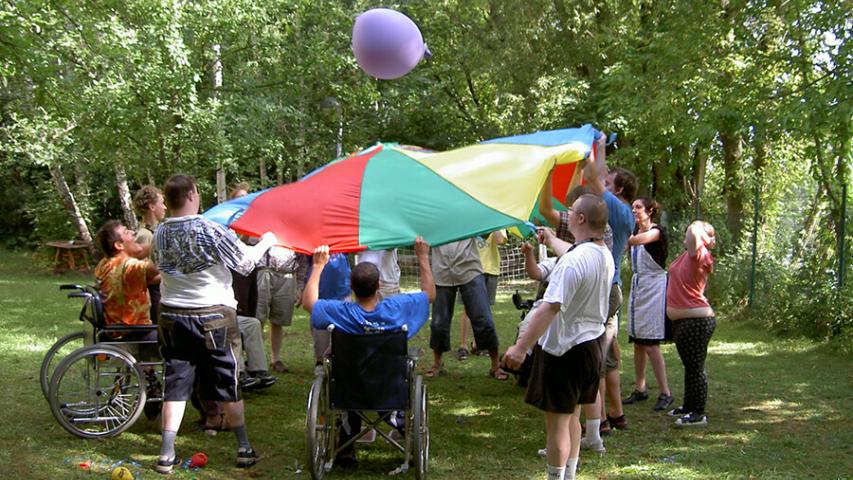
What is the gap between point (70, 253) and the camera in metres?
17.5

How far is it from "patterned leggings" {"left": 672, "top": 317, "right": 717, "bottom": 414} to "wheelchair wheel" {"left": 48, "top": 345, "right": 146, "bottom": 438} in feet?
11.4

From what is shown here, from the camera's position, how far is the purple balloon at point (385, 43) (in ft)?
17.6

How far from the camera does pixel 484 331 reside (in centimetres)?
639

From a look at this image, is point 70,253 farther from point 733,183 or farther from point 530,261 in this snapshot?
point 530,261

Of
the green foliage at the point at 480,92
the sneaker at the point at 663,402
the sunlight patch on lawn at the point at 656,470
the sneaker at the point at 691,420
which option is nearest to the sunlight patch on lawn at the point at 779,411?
the sneaker at the point at 691,420

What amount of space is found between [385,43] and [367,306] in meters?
2.19

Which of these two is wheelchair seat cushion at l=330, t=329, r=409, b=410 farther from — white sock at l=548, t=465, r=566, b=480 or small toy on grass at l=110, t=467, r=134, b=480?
small toy on grass at l=110, t=467, r=134, b=480

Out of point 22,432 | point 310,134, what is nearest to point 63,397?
point 22,432

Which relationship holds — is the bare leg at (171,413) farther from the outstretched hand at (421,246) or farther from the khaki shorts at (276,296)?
the khaki shorts at (276,296)

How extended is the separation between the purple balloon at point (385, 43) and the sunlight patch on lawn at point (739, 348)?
183 inches

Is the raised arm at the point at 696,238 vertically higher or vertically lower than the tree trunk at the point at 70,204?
lower

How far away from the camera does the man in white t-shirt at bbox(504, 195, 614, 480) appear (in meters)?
3.54

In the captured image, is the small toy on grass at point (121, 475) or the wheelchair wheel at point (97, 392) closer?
the small toy on grass at point (121, 475)

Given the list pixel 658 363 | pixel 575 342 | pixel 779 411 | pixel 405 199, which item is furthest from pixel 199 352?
pixel 779 411
